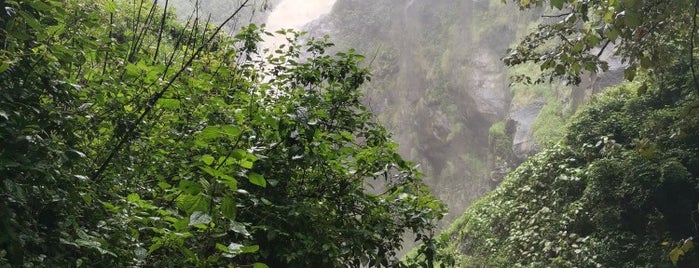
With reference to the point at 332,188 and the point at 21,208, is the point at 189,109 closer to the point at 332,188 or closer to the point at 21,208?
the point at 332,188

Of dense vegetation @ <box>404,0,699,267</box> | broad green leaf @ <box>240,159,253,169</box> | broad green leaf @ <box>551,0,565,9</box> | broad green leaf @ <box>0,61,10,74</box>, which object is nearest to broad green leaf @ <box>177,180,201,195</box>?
broad green leaf @ <box>240,159,253,169</box>

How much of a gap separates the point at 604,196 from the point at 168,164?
750cm

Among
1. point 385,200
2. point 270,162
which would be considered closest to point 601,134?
point 385,200

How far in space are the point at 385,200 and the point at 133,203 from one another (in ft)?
5.12

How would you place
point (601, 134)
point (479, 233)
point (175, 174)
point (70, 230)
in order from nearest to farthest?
point (70, 230) < point (175, 174) < point (601, 134) < point (479, 233)

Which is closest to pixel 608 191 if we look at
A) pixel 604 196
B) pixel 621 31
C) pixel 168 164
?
pixel 604 196

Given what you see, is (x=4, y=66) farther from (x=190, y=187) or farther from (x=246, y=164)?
(x=246, y=164)

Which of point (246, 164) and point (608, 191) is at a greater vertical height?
point (608, 191)

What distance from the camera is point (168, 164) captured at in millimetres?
2639

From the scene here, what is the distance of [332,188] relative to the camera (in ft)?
9.90

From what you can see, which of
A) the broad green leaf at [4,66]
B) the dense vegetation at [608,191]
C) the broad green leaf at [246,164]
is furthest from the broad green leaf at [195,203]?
the dense vegetation at [608,191]

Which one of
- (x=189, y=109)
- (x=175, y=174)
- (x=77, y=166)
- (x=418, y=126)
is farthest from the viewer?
(x=418, y=126)

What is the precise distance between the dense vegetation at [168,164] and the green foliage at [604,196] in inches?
163

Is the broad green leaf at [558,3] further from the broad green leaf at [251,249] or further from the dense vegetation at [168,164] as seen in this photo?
the broad green leaf at [251,249]
